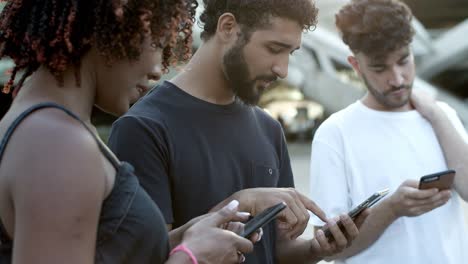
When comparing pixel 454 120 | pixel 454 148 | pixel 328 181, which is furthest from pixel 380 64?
pixel 328 181

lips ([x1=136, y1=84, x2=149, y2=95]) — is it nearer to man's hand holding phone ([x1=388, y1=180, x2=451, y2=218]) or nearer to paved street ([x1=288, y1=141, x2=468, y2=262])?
man's hand holding phone ([x1=388, y1=180, x2=451, y2=218])

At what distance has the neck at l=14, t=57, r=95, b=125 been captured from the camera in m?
1.62

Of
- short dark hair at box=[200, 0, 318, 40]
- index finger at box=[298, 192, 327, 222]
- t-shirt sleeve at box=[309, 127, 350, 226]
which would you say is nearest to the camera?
index finger at box=[298, 192, 327, 222]

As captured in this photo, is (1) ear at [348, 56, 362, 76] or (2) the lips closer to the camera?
(2) the lips

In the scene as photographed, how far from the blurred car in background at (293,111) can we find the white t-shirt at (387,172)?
86.5 feet

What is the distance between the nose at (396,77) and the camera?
3.34 metres

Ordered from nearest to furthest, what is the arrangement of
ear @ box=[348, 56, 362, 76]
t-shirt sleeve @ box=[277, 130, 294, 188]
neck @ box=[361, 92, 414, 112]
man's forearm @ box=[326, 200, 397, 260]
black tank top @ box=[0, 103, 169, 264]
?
black tank top @ box=[0, 103, 169, 264] < t-shirt sleeve @ box=[277, 130, 294, 188] < man's forearm @ box=[326, 200, 397, 260] < neck @ box=[361, 92, 414, 112] < ear @ box=[348, 56, 362, 76]

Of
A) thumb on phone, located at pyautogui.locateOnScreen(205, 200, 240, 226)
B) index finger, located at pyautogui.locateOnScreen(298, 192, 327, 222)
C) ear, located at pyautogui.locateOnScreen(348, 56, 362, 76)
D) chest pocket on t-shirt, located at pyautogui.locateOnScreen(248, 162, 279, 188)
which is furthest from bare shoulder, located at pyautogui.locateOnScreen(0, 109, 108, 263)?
ear, located at pyautogui.locateOnScreen(348, 56, 362, 76)

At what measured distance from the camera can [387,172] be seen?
3.18 metres

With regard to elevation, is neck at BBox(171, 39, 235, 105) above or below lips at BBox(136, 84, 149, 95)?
below

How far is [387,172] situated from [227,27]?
1.03 metres

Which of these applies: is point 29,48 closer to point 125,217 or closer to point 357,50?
point 125,217

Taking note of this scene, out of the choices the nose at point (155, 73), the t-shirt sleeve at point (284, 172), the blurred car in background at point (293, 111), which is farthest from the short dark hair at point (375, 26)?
the blurred car in background at point (293, 111)

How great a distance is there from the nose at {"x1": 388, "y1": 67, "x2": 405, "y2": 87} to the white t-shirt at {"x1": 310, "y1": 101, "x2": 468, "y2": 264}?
0.46 feet
